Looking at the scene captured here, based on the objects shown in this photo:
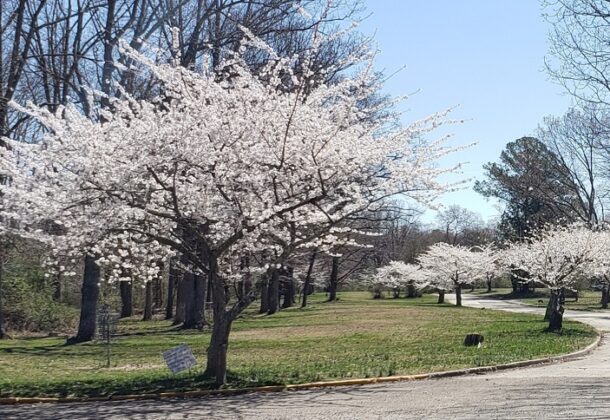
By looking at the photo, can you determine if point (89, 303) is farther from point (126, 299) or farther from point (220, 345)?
point (126, 299)

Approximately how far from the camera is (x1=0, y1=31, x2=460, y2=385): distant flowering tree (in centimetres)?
1062

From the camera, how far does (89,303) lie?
74.7ft

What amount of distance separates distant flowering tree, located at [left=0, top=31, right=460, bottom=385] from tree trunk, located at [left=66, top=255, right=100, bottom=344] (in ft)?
35.8

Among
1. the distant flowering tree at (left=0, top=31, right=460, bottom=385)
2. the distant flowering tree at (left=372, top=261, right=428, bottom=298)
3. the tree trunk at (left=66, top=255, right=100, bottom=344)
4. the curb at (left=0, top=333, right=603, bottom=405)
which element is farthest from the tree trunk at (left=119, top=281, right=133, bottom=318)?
the curb at (left=0, top=333, right=603, bottom=405)

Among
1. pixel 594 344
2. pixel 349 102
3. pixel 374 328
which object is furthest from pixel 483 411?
pixel 374 328

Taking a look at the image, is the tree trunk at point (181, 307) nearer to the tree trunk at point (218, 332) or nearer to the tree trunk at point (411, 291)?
the tree trunk at point (218, 332)

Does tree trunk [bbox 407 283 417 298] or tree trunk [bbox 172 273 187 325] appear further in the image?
tree trunk [bbox 407 283 417 298]

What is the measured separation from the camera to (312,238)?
38.8ft

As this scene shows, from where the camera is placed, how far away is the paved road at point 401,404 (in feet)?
28.3

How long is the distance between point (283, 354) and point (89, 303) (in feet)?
27.6

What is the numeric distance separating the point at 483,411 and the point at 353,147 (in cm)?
452

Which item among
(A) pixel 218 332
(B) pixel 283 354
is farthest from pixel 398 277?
(A) pixel 218 332

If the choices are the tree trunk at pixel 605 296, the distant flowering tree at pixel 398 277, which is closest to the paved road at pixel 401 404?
the tree trunk at pixel 605 296

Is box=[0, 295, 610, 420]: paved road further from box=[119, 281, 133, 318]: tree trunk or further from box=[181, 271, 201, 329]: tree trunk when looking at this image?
box=[119, 281, 133, 318]: tree trunk
